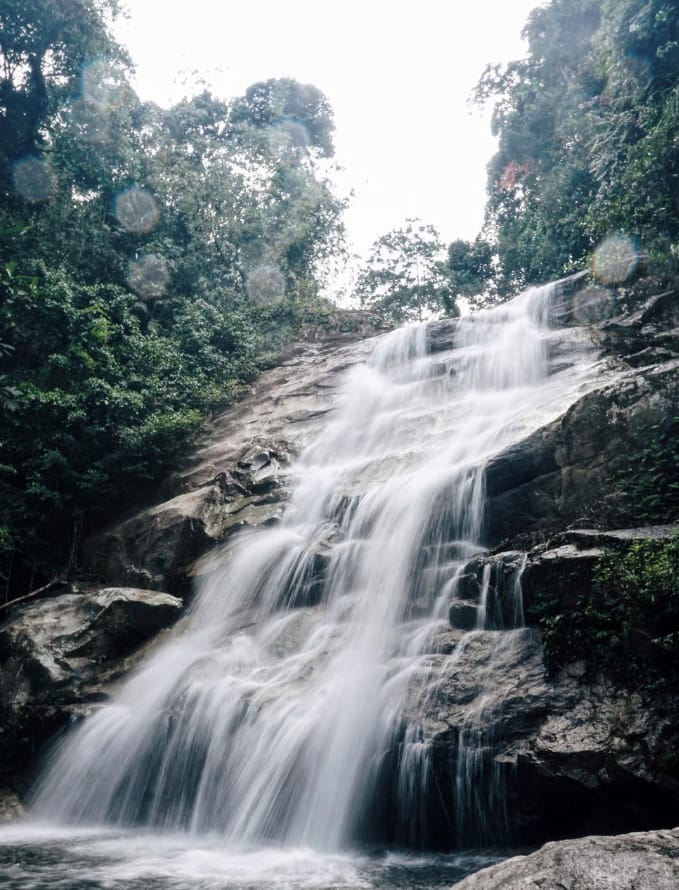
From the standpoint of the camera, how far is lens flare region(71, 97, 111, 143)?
20.2m

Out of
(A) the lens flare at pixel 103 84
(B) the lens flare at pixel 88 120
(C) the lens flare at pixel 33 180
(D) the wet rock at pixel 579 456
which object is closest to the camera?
(D) the wet rock at pixel 579 456

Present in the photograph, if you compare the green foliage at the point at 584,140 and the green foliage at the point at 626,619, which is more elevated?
the green foliage at the point at 584,140

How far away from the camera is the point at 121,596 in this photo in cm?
971

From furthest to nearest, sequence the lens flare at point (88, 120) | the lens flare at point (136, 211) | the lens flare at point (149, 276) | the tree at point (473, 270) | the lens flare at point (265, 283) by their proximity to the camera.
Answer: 1. the tree at point (473, 270)
2. the lens flare at point (265, 283)
3. the lens flare at point (88, 120)
4. the lens flare at point (136, 211)
5. the lens flare at point (149, 276)

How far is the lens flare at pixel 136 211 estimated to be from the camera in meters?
20.1

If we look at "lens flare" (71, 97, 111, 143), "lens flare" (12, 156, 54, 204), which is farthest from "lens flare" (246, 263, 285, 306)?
"lens flare" (12, 156, 54, 204)

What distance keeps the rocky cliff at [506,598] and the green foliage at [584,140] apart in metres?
2.21

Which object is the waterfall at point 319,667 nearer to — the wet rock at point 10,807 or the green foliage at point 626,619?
the wet rock at point 10,807

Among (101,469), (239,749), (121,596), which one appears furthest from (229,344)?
(239,749)

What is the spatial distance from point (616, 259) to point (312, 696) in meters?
11.3

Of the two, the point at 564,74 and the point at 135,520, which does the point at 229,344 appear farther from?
the point at 564,74

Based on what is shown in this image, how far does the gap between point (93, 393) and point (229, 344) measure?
6062 mm

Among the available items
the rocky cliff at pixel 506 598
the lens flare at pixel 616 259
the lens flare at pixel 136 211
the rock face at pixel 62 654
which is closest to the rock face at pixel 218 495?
the rocky cliff at pixel 506 598

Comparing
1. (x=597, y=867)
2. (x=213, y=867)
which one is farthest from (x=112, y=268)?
(x=597, y=867)
